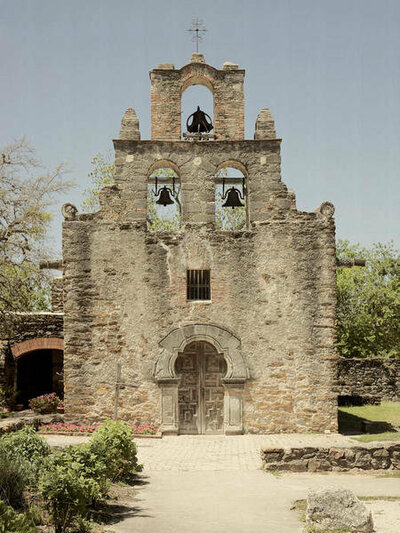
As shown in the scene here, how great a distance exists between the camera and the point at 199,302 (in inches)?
609

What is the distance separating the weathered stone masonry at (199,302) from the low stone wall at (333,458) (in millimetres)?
4059

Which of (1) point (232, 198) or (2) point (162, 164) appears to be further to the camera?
(1) point (232, 198)

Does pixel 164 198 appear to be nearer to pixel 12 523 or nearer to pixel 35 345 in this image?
pixel 35 345

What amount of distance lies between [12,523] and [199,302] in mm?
10244

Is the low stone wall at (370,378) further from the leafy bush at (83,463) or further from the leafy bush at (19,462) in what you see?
the leafy bush at (83,463)

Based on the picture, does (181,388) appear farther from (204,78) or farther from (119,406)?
(204,78)

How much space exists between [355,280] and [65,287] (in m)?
21.8

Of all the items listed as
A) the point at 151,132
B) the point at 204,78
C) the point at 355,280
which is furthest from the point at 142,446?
the point at 355,280

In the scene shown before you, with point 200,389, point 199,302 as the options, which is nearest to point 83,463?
point 200,389

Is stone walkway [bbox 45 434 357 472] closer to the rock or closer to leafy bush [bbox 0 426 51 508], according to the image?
leafy bush [bbox 0 426 51 508]

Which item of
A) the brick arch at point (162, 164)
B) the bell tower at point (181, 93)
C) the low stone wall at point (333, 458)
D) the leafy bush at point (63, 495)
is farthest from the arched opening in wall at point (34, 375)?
the leafy bush at point (63, 495)

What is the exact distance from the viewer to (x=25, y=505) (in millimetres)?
7422

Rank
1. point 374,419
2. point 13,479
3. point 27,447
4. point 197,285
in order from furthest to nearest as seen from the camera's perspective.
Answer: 1. point 374,419
2. point 197,285
3. point 27,447
4. point 13,479

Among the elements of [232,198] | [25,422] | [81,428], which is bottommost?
[81,428]
